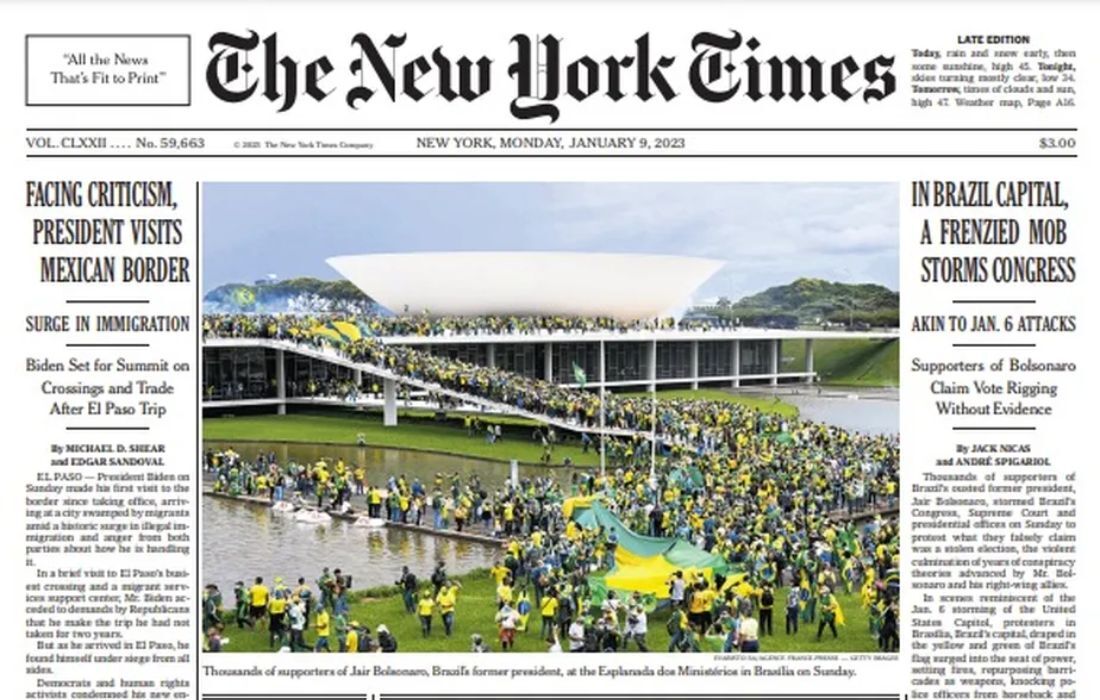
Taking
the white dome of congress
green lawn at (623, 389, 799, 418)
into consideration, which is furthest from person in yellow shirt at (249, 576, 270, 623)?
green lawn at (623, 389, 799, 418)

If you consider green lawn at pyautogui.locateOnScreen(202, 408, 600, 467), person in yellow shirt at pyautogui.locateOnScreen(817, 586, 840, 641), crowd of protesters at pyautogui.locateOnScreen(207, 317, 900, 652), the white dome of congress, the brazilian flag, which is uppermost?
the white dome of congress

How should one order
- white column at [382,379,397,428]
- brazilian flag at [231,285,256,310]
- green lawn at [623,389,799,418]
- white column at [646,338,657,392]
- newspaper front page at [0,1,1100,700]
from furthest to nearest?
green lawn at [623,389,799,418], white column at [382,379,397,428], brazilian flag at [231,285,256,310], white column at [646,338,657,392], newspaper front page at [0,1,1100,700]

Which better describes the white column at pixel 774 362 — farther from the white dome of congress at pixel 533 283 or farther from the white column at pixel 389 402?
the white column at pixel 389 402

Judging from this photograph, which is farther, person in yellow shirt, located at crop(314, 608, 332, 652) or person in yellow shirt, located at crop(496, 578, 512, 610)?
person in yellow shirt, located at crop(496, 578, 512, 610)

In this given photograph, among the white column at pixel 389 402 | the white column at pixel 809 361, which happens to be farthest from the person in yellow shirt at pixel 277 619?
the white column at pixel 809 361

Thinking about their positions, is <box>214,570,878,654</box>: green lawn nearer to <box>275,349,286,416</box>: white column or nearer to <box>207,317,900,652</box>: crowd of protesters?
<box>207,317,900,652</box>: crowd of protesters

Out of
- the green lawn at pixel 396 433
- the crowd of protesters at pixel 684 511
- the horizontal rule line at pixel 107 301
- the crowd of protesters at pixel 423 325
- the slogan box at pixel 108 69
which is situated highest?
the slogan box at pixel 108 69

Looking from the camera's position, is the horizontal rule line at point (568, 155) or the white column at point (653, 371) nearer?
the horizontal rule line at point (568, 155)
